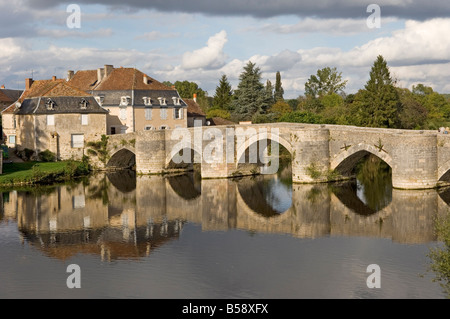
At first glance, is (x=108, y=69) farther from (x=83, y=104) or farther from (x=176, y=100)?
(x=83, y=104)

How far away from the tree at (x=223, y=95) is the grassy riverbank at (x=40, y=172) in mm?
26085

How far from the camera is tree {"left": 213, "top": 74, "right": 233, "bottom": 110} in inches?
2498

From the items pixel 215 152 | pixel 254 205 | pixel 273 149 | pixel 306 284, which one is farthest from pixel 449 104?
pixel 306 284

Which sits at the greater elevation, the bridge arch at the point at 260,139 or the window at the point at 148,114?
the window at the point at 148,114

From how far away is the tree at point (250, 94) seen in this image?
5444 centimetres

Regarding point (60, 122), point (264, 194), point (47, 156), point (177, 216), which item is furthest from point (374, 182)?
point (47, 156)

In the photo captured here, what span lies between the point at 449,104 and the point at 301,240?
188 ft

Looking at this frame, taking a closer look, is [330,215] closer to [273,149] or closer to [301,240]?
[301,240]

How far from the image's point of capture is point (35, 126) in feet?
132

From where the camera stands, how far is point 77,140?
40812 mm

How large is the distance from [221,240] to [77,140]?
23.6 m

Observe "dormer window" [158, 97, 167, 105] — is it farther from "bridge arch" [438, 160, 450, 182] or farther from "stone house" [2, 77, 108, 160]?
"bridge arch" [438, 160, 450, 182]

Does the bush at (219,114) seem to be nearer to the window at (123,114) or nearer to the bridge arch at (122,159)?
the window at (123,114)

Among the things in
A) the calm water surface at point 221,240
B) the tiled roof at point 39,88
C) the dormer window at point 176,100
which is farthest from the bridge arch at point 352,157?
the tiled roof at point 39,88
